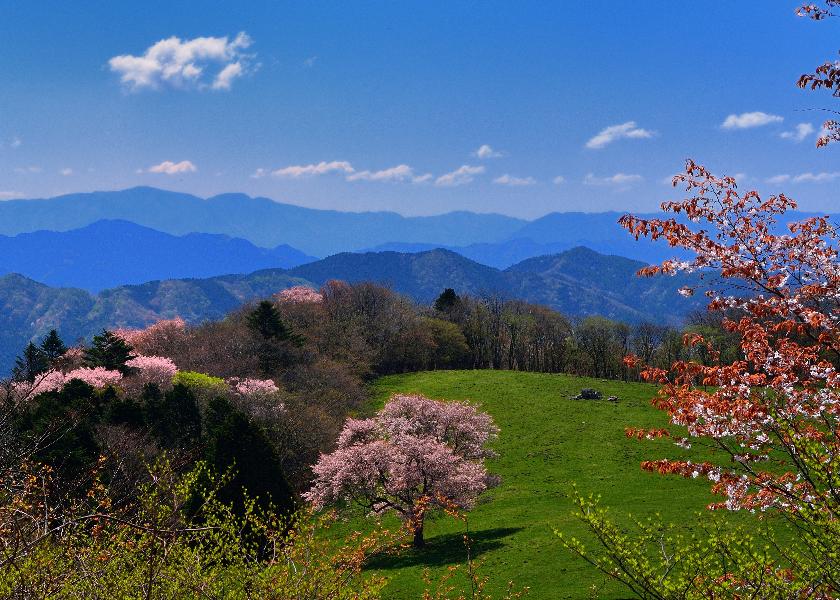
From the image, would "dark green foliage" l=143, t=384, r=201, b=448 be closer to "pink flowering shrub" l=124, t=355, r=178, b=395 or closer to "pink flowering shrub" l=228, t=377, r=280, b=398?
"pink flowering shrub" l=228, t=377, r=280, b=398

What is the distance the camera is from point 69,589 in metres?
11.3

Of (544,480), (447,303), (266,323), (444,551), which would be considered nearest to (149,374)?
(266,323)

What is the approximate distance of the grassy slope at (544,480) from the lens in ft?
96.7

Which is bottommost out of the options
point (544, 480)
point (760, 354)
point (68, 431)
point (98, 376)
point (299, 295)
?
point (544, 480)

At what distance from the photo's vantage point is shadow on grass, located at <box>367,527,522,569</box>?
106ft

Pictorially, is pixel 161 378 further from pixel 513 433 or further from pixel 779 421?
pixel 779 421

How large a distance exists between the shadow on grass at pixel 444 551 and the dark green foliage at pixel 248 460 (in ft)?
20.8

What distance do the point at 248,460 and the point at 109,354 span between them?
1258 inches

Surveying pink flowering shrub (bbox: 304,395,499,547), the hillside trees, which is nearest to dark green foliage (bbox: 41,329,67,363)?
pink flowering shrub (bbox: 304,395,499,547)

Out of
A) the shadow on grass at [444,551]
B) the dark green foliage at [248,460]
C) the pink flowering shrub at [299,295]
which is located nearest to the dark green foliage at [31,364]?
the dark green foliage at [248,460]

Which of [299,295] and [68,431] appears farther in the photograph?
[299,295]

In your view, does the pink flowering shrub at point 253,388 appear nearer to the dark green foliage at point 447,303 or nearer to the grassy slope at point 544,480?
the grassy slope at point 544,480

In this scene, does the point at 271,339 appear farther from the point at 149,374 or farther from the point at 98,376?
the point at 98,376

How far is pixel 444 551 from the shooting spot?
1342 inches
